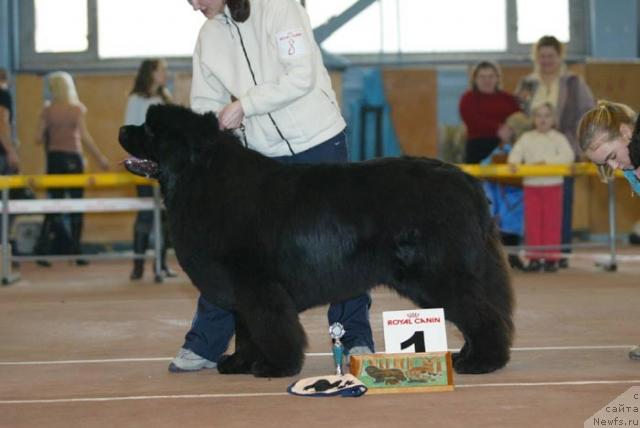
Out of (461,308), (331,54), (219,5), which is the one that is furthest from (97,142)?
(461,308)

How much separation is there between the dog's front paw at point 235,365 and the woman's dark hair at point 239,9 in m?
1.37

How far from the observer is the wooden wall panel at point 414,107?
12195 mm

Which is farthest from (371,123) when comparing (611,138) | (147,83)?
(611,138)

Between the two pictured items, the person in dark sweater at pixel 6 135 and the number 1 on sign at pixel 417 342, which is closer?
the number 1 on sign at pixel 417 342

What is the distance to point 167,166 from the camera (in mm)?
4125

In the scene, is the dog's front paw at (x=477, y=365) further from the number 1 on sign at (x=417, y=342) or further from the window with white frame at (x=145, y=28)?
the window with white frame at (x=145, y=28)

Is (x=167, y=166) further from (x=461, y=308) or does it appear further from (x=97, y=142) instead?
(x=97, y=142)

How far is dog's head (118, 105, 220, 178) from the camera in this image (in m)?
4.09

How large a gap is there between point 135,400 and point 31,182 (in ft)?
19.0

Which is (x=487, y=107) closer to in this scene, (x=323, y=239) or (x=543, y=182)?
(x=543, y=182)

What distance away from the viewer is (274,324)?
3.94m

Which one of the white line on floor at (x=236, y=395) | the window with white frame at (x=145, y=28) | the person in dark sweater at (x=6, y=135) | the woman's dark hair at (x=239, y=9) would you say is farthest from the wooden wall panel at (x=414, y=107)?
the white line on floor at (x=236, y=395)

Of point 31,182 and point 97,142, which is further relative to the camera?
point 97,142

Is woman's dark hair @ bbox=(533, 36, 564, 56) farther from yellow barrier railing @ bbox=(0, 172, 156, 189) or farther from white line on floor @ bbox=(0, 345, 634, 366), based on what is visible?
white line on floor @ bbox=(0, 345, 634, 366)
